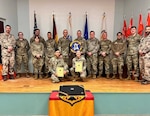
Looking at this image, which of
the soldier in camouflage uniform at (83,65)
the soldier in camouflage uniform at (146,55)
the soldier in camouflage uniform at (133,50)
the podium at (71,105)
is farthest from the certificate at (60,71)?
the soldier in camouflage uniform at (146,55)

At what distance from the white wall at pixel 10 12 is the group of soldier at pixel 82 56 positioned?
0.82 meters

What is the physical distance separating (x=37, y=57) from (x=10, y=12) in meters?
1.84

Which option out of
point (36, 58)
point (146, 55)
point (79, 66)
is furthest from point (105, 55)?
point (36, 58)

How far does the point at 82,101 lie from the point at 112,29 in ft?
12.4

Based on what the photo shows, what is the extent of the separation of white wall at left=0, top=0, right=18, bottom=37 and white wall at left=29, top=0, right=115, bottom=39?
50 centimetres

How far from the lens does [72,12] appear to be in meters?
6.05

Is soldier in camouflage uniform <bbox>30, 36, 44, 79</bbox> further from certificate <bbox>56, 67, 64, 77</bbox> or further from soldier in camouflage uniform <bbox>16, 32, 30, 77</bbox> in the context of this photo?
certificate <bbox>56, 67, 64, 77</bbox>

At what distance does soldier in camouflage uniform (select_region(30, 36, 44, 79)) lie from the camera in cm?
488

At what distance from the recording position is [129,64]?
15.3ft

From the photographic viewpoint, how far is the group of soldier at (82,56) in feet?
14.7

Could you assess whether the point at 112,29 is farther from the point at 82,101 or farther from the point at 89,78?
the point at 82,101

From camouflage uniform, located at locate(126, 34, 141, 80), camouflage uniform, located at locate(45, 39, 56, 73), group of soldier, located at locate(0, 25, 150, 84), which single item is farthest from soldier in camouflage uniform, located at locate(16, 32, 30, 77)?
camouflage uniform, located at locate(126, 34, 141, 80)

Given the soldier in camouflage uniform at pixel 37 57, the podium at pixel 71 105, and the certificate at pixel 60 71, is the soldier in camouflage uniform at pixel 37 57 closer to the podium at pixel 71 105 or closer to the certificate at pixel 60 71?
the certificate at pixel 60 71

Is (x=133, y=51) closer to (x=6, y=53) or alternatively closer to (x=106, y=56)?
(x=106, y=56)
